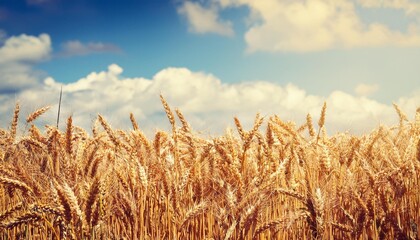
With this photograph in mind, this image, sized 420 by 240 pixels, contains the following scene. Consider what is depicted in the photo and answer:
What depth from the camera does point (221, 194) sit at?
3672 millimetres

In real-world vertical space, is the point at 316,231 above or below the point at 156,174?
below

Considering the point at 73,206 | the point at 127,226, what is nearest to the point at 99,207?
the point at 73,206

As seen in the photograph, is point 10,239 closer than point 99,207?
No

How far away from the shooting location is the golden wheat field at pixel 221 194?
2990mm

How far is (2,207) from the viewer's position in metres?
4.26

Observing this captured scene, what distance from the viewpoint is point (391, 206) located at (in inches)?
142

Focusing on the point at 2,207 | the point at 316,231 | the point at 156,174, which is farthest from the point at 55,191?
the point at 2,207

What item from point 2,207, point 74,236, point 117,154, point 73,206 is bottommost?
point 74,236

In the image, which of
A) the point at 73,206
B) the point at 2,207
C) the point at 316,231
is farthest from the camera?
the point at 2,207

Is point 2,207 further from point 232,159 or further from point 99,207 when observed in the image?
point 232,159

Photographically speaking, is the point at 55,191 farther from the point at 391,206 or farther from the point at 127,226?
the point at 391,206

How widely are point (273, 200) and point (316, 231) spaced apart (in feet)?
2.12

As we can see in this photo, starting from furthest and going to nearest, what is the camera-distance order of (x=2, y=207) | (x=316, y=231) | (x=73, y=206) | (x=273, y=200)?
(x=2, y=207) → (x=273, y=200) → (x=316, y=231) → (x=73, y=206)

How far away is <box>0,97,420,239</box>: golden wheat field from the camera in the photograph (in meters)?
2.99
